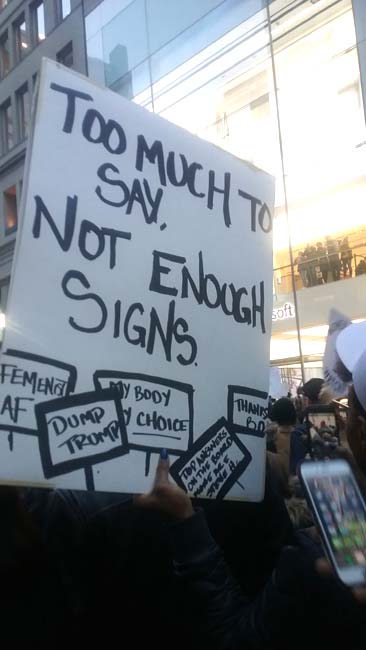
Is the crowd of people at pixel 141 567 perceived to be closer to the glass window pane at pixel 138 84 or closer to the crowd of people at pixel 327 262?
the crowd of people at pixel 327 262

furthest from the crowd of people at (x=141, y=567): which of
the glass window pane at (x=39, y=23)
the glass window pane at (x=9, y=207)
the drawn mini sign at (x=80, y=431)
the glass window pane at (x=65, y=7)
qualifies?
the glass window pane at (x=39, y=23)

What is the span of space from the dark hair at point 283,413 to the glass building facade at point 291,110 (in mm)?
6690

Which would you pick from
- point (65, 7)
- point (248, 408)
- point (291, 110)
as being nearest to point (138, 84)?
point (291, 110)

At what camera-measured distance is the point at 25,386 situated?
4.20 feet

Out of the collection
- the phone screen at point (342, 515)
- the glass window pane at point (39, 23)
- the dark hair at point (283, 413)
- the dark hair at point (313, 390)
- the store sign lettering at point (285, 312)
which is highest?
the glass window pane at point (39, 23)

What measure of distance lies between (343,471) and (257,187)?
965 mm

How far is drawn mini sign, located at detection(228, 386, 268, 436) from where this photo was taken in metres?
1.65

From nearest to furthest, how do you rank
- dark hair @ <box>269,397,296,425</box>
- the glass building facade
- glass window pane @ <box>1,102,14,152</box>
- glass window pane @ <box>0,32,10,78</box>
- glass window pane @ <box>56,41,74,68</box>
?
dark hair @ <box>269,397,296,425</box> → the glass building facade → glass window pane @ <box>56,41,74,68</box> → glass window pane @ <box>1,102,14,152</box> → glass window pane @ <box>0,32,10,78</box>

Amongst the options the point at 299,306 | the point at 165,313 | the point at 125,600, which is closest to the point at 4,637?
the point at 125,600

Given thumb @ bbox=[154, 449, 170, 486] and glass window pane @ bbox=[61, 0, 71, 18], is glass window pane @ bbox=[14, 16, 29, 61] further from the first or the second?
thumb @ bbox=[154, 449, 170, 486]

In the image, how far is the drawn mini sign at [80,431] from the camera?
131 cm

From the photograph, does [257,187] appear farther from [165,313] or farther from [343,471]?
[343,471]

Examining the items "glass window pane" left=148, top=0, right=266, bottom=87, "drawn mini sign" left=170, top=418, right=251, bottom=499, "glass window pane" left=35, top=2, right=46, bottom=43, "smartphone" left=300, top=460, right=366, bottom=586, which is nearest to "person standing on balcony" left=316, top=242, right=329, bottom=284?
"glass window pane" left=148, top=0, right=266, bottom=87

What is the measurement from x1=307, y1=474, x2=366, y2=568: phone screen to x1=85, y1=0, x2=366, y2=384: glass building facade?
10.1 metres
